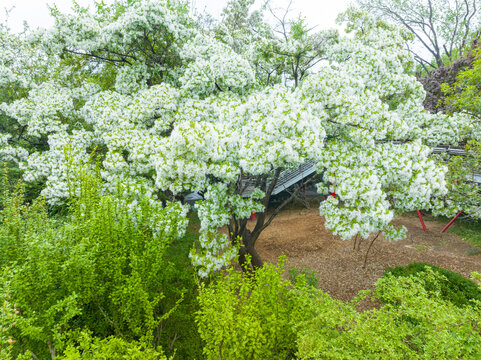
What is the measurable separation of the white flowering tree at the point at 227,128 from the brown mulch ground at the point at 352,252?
2587mm

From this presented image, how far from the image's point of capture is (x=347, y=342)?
3.81 m

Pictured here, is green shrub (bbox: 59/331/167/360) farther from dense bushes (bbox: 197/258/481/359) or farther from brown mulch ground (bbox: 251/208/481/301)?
brown mulch ground (bbox: 251/208/481/301)

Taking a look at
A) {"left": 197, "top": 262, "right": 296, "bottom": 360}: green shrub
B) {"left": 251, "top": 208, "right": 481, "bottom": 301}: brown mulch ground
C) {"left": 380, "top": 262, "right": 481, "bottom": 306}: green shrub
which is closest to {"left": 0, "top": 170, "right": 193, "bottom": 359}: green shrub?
{"left": 197, "top": 262, "right": 296, "bottom": 360}: green shrub

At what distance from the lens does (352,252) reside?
1101 cm

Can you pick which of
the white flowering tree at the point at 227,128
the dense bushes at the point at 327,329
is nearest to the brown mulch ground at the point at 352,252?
the white flowering tree at the point at 227,128

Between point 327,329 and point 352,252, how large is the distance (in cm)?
767

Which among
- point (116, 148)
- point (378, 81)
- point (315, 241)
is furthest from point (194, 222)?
point (378, 81)

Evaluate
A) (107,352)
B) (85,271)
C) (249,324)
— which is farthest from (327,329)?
(85,271)

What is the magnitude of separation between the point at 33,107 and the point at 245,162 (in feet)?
28.2

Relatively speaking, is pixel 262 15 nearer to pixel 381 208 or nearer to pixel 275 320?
pixel 381 208

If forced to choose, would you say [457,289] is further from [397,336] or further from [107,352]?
[107,352]

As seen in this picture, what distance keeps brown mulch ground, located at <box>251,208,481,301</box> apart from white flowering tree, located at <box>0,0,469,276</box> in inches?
102

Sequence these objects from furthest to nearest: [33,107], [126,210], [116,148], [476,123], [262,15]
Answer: [262,15], [33,107], [476,123], [116,148], [126,210]

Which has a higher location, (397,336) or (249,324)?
(249,324)
